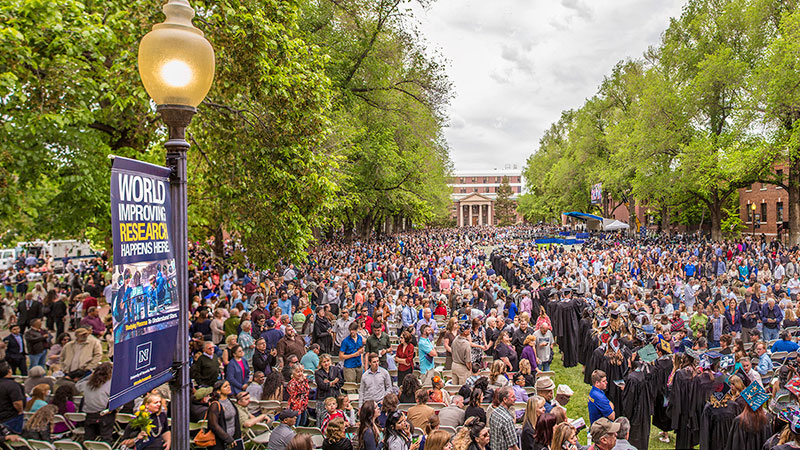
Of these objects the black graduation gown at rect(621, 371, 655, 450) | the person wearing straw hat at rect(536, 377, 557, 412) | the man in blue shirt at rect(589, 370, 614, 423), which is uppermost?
the person wearing straw hat at rect(536, 377, 557, 412)

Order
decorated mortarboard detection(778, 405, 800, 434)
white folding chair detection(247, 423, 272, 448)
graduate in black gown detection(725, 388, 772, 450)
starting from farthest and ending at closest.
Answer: white folding chair detection(247, 423, 272, 448)
graduate in black gown detection(725, 388, 772, 450)
decorated mortarboard detection(778, 405, 800, 434)

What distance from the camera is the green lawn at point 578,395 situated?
793 centimetres

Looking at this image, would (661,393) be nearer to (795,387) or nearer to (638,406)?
(638,406)

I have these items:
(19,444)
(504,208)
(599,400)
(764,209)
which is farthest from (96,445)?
(504,208)

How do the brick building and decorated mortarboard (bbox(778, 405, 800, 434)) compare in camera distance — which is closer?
decorated mortarboard (bbox(778, 405, 800, 434))

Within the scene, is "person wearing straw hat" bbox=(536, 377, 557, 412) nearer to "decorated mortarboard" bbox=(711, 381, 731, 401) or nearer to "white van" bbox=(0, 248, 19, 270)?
"decorated mortarboard" bbox=(711, 381, 731, 401)

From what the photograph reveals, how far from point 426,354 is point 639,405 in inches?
140

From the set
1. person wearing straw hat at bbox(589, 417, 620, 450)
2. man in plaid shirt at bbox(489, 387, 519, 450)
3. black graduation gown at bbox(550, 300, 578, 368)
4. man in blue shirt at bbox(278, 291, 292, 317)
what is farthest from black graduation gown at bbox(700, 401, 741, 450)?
man in blue shirt at bbox(278, 291, 292, 317)

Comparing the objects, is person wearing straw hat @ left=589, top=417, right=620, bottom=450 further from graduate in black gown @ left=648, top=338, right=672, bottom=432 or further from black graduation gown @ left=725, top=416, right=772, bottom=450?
graduate in black gown @ left=648, top=338, right=672, bottom=432

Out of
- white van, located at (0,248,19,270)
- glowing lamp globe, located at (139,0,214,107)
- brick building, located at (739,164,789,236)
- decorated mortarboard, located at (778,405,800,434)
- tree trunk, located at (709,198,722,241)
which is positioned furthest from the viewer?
brick building, located at (739,164,789,236)

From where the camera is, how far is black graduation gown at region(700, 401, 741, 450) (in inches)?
257

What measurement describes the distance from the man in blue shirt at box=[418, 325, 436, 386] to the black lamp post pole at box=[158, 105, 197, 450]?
243 inches

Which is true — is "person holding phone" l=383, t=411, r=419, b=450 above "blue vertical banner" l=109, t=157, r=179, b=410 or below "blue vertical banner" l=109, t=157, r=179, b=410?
below

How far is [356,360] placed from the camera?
8.76 m
